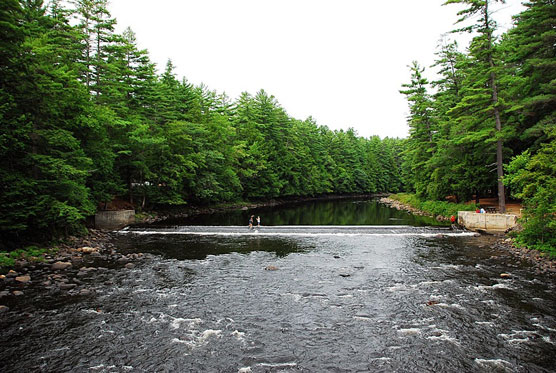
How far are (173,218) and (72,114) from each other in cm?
1817

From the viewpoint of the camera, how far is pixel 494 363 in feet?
26.0

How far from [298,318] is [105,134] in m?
21.7

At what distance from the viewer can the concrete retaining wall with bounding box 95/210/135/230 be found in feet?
92.0

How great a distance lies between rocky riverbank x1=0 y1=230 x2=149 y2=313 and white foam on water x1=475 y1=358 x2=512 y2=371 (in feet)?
43.0

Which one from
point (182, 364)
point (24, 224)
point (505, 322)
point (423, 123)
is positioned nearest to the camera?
point (182, 364)

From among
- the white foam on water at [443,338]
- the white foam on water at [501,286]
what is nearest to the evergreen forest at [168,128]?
the white foam on water at [501,286]

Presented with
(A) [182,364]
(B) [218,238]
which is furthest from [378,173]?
(A) [182,364]

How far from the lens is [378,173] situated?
9712 centimetres

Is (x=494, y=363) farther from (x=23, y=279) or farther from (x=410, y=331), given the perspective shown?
(x=23, y=279)

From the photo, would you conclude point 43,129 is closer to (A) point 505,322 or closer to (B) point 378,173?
(A) point 505,322

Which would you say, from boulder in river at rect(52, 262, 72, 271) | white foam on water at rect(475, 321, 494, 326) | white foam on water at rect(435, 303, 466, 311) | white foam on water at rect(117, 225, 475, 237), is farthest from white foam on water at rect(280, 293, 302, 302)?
white foam on water at rect(117, 225, 475, 237)

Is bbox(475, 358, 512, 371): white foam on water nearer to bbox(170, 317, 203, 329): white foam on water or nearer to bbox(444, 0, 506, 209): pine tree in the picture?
bbox(170, 317, 203, 329): white foam on water

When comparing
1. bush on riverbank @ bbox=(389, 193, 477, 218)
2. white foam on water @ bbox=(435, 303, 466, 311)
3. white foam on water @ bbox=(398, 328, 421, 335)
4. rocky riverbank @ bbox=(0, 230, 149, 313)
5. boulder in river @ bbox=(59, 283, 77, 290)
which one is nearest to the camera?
white foam on water @ bbox=(398, 328, 421, 335)

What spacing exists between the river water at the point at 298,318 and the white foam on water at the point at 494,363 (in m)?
0.04
